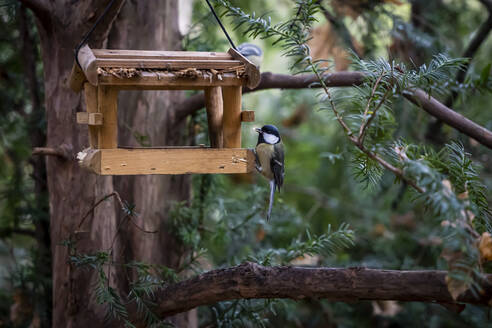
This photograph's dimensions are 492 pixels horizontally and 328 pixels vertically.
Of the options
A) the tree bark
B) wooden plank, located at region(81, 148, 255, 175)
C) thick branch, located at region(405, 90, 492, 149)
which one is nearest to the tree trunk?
the tree bark

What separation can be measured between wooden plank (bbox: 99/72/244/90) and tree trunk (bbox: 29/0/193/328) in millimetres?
373

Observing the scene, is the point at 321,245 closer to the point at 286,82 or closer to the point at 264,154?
the point at 264,154

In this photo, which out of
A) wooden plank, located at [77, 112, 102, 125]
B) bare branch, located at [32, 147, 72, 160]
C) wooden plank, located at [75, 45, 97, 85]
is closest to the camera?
wooden plank, located at [75, 45, 97, 85]

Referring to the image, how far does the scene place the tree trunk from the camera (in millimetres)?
1637

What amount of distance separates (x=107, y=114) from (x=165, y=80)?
0.73 ft

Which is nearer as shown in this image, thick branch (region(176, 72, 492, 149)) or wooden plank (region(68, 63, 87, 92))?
wooden plank (region(68, 63, 87, 92))

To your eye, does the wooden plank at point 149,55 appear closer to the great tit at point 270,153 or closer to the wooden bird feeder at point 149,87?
the wooden bird feeder at point 149,87

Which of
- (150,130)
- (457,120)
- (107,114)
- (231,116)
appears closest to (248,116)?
(231,116)

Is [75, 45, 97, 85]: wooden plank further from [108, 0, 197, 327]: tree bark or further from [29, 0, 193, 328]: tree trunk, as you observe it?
[108, 0, 197, 327]: tree bark

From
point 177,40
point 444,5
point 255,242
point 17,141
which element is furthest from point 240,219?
point 444,5

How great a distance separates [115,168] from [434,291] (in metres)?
0.94

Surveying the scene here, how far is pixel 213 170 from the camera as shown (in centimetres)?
142

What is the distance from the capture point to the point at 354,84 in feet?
5.51

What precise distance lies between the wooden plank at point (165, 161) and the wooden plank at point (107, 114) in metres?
0.05
